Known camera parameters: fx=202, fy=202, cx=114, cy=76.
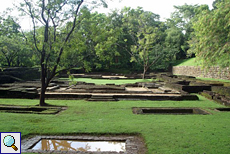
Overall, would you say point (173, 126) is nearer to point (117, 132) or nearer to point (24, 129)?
point (117, 132)

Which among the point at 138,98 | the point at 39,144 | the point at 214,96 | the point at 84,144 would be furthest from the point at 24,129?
the point at 214,96

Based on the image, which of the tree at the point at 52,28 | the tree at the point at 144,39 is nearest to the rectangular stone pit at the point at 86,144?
the tree at the point at 52,28

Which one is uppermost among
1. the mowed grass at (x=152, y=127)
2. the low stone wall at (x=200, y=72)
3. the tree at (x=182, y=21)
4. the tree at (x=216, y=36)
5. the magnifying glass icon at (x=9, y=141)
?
the tree at (x=182, y=21)

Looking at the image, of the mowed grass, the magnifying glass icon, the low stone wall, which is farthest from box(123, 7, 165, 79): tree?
the magnifying glass icon

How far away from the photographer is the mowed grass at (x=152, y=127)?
429 cm

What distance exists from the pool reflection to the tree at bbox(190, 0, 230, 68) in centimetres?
862

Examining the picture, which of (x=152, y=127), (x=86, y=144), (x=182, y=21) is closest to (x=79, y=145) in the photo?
(x=86, y=144)

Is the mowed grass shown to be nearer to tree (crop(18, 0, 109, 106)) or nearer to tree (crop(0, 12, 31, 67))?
tree (crop(18, 0, 109, 106))

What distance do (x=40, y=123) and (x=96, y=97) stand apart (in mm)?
5148

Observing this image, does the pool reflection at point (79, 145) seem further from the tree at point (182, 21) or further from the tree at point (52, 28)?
the tree at point (182, 21)

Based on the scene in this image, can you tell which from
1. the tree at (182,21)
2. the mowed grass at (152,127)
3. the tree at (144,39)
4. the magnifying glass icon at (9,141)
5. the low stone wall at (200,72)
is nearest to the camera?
the magnifying glass icon at (9,141)

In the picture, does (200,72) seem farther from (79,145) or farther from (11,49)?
(79,145)

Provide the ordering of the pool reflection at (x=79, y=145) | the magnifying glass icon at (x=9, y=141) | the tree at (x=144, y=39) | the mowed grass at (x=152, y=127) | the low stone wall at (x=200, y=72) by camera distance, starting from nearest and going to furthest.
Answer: the magnifying glass icon at (x=9, y=141), the mowed grass at (x=152, y=127), the pool reflection at (x=79, y=145), the low stone wall at (x=200, y=72), the tree at (x=144, y=39)

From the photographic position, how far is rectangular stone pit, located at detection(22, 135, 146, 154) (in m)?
4.34
